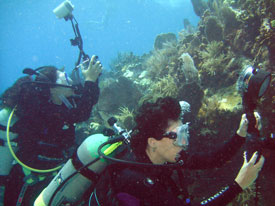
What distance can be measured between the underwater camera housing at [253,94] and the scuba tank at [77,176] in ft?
6.11

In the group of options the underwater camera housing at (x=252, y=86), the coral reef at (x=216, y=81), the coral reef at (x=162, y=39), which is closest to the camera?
the underwater camera housing at (x=252, y=86)

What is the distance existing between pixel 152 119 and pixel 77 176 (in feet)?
4.67

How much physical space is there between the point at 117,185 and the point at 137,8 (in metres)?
95.9

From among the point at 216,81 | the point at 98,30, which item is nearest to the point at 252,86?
the point at 216,81

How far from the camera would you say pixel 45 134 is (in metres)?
3.65

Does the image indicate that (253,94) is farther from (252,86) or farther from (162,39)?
(162,39)

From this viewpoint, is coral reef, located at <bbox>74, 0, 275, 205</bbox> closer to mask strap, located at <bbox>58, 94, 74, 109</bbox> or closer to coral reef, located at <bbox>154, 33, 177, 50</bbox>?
mask strap, located at <bbox>58, 94, 74, 109</bbox>

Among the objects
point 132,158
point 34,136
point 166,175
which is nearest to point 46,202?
point 34,136

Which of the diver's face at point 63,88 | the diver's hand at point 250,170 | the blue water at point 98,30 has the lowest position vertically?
the diver's hand at point 250,170

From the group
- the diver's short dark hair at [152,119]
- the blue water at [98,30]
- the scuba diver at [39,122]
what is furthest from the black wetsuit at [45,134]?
the blue water at [98,30]

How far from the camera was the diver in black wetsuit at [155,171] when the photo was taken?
1983mm

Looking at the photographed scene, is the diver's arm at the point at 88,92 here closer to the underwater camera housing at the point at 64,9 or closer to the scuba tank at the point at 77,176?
the scuba tank at the point at 77,176

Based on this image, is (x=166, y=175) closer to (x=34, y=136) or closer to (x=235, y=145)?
(x=235, y=145)

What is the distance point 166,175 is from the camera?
235 centimetres
